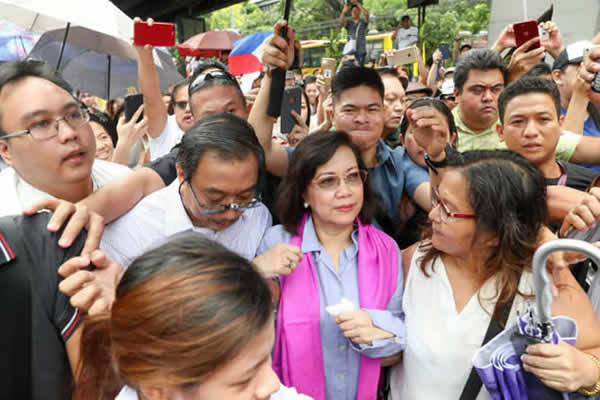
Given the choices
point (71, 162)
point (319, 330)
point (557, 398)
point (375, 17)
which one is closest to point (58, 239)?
point (71, 162)

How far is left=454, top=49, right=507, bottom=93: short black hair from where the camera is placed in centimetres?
307

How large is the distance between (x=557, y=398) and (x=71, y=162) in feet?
6.22

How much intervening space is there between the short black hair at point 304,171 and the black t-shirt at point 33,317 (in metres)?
1.05

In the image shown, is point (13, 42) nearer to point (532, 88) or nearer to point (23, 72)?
point (23, 72)

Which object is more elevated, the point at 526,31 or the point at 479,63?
the point at 526,31

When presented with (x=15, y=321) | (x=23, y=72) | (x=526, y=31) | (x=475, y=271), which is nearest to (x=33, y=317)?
(x=15, y=321)

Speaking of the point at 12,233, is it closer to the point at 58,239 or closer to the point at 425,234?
the point at 58,239

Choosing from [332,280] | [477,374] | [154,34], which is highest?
[154,34]

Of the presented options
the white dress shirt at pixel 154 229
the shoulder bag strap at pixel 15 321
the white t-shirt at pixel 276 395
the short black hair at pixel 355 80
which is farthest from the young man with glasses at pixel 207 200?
the short black hair at pixel 355 80

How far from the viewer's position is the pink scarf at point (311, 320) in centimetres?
171

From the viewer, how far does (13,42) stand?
8.63ft

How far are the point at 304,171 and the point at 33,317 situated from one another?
3.99ft

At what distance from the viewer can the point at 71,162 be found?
1.64 m

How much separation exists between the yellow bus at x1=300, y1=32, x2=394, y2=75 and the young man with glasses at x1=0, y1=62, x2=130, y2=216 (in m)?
12.1
